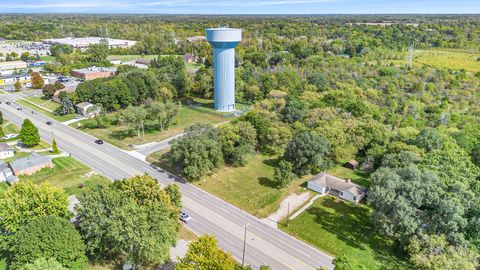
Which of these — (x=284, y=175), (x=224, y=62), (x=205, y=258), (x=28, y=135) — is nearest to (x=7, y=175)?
(x=28, y=135)

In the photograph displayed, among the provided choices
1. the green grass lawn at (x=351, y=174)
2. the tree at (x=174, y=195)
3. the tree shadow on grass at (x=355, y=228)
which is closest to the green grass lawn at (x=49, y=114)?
the tree at (x=174, y=195)

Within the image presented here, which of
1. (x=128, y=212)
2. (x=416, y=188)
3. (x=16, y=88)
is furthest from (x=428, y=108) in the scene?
(x=16, y=88)

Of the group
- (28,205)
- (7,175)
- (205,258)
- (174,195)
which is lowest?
(7,175)

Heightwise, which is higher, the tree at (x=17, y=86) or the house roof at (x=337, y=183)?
the tree at (x=17, y=86)

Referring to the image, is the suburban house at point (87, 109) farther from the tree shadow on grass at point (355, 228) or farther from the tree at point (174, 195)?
A: the tree shadow on grass at point (355, 228)

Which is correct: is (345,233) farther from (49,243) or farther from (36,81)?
(36,81)

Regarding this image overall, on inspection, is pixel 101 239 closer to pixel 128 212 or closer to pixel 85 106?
pixel 128 212

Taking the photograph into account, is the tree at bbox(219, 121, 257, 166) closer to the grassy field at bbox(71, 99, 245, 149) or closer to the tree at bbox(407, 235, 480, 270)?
the grassy field at bbox(71, 99, 245, 149)
